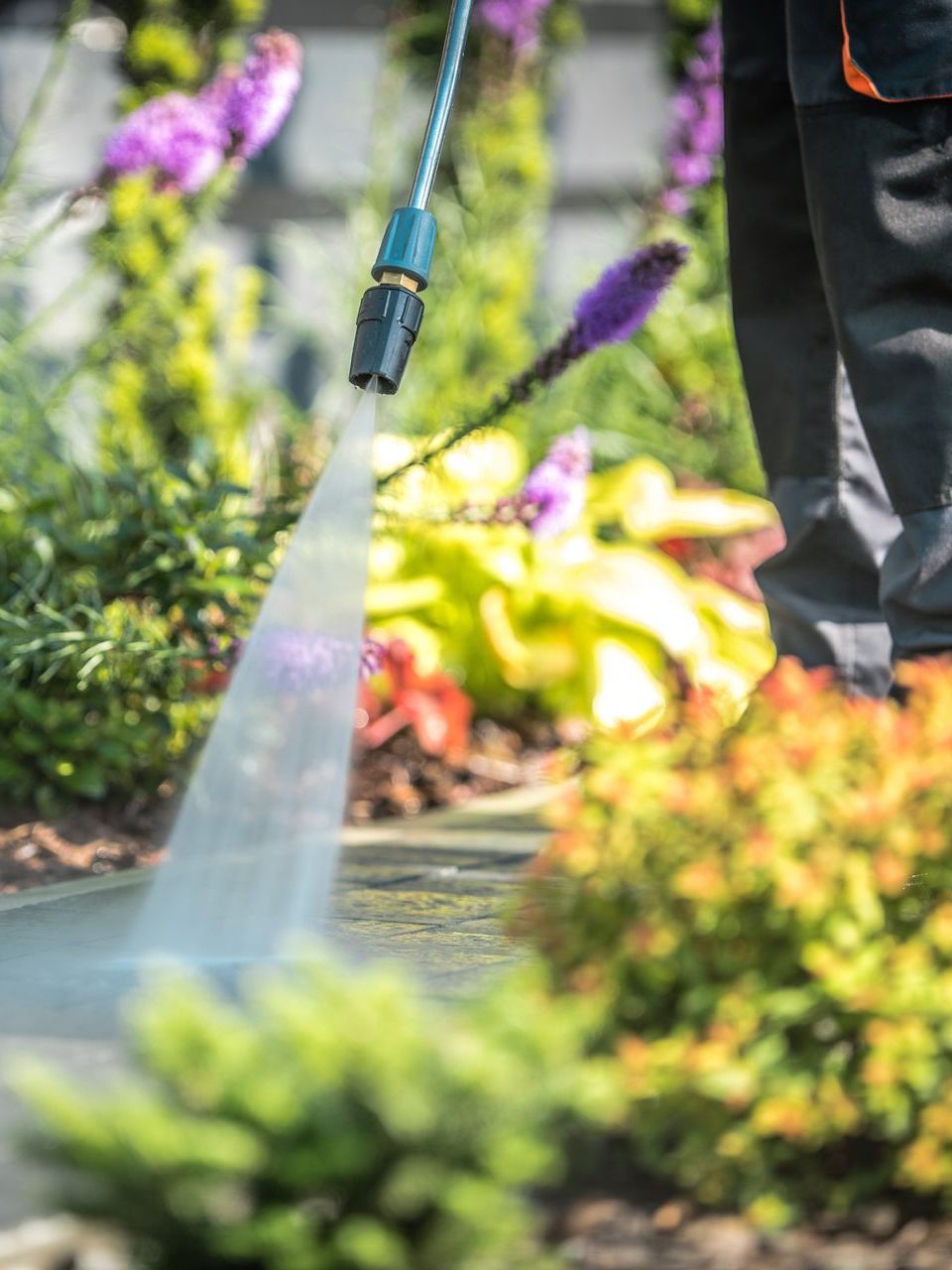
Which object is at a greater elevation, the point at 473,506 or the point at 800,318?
the point at 800,318

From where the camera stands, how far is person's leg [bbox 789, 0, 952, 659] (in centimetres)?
168

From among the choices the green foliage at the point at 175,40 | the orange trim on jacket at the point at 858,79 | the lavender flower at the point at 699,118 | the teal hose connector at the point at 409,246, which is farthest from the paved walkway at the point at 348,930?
the green foliage at the point at 175,40

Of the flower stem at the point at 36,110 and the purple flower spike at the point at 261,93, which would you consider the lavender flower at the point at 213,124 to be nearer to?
the purple flower spike at the point at 261,93

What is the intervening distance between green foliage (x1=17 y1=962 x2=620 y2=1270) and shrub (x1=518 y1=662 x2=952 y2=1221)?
12 cm

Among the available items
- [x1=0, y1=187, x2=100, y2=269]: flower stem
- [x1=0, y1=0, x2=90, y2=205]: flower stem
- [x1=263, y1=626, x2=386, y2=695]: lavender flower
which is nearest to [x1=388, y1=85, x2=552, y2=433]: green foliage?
[x1=0, y1=0, x2=90, y2=205]: flower stem

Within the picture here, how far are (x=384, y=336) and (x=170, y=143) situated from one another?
1.15 m

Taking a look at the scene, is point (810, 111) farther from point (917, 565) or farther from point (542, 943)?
point (542, 943)

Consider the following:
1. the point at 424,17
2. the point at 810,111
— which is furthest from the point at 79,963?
the point at 424,17

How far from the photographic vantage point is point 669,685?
123 inches

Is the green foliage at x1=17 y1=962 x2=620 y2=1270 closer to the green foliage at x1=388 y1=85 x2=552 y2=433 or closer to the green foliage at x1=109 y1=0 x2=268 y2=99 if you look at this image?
the green foliage at x1=388 y1=85 x2=552 y2=433

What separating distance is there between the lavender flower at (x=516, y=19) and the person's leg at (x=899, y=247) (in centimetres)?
299

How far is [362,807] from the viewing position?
2828 mm

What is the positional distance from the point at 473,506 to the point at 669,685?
83 centimetres

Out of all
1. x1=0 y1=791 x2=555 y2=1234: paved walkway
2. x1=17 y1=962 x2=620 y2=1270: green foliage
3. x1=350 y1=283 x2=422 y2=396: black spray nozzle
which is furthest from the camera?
x1=350 y1=283 x2=422 y2=396: black spray nozzle
